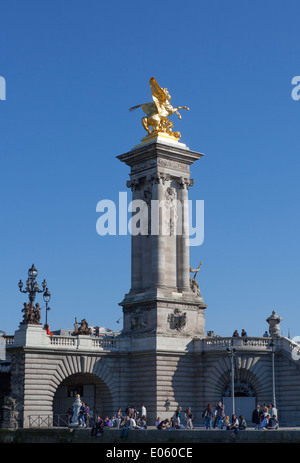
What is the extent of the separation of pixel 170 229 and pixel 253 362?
1074 centimetres

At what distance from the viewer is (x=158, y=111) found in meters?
62.3

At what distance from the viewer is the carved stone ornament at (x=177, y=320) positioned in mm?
58281

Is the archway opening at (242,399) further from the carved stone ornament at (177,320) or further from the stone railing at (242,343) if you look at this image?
the carved stone ornament at (177,320)

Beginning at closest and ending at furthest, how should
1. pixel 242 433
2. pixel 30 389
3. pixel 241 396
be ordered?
pixel 242 433, pixel 30 389, pixel 241 396

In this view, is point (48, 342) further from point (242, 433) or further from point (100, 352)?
point (242, 433)

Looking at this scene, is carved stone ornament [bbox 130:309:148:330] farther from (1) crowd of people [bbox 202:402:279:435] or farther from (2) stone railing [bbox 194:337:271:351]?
(1) crowd of people [bbox 202:402:279:435]

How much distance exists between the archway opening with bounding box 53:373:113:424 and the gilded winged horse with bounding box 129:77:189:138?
17821mm

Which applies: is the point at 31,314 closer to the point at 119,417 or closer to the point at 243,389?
the point at 119,417

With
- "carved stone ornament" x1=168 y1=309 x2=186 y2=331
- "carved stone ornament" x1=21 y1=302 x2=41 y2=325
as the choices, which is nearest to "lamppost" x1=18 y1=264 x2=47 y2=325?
"carved stone ornament" x1=21 y1=302 x2=41 y2=325

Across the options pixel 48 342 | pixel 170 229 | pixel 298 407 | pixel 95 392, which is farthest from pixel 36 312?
pixel 298 407

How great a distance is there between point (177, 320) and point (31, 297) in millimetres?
10272

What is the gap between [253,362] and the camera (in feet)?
184

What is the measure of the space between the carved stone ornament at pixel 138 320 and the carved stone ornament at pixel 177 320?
1.68 m

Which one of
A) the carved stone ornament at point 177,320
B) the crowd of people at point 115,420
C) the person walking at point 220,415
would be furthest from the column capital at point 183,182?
the person walking at point 220,415
